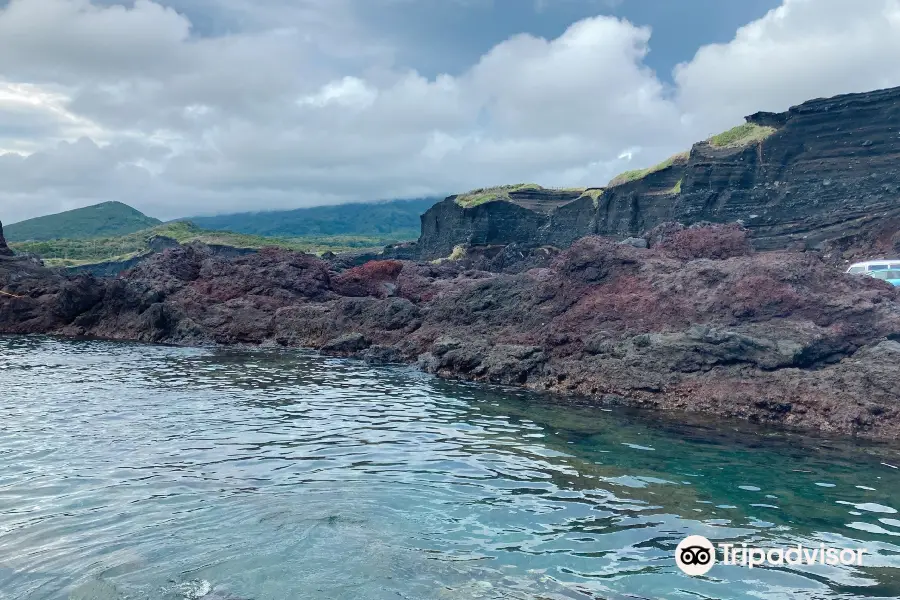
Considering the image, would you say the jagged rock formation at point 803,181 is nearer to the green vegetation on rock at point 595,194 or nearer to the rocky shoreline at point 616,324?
the green vegetation on rock at point 595,194

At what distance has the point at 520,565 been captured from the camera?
6.98m

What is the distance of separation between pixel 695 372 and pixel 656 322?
336 centimetres

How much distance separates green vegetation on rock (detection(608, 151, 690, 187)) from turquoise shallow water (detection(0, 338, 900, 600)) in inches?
2207

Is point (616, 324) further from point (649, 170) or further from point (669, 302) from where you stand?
point (649, 170)

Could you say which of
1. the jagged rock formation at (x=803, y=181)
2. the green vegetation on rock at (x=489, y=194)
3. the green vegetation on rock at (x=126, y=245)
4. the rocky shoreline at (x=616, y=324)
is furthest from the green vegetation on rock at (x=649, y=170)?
the green vegetation on rock at (x=126, y=245)

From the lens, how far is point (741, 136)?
186 ft

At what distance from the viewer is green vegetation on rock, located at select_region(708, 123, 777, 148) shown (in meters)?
54.2

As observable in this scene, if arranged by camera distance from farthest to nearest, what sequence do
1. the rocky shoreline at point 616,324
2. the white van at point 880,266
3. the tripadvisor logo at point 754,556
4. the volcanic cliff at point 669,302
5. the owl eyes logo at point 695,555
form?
the white van at point 880,266
the volcanic cliff at point 669,302
the rocky shoreline at point 616,324
the tripadvisor logo at point 754,556
the owl eyes logo at point 695,555

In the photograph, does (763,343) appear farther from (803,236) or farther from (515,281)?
(803,236)

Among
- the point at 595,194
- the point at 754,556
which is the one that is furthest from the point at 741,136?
the point at 754,556

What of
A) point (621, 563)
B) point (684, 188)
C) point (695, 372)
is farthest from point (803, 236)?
point (621, 563)

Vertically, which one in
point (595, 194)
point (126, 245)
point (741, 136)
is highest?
point (741, 136)

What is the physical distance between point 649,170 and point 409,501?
211 feet

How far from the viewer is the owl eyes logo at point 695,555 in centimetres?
687
